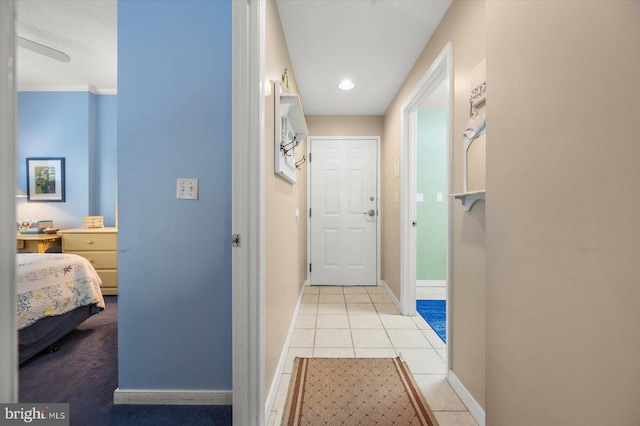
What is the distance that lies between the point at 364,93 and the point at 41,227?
13.6ft

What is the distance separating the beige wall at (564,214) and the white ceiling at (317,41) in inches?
48.8

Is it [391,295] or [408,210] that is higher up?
[408,210]

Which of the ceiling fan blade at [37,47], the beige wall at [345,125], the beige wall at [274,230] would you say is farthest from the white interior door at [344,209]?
the ceiling fan blade at [37,47]

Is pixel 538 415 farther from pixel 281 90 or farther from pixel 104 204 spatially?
pixel 104 204

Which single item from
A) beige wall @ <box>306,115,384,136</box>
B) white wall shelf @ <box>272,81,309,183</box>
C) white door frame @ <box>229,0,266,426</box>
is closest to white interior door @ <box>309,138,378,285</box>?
beige wall @ <box>306,115,384,136</box>

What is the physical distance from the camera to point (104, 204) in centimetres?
383

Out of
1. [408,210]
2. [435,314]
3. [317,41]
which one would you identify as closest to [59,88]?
[317,41]

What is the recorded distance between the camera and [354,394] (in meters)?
1.66

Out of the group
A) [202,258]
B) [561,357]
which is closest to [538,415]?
[561,357]

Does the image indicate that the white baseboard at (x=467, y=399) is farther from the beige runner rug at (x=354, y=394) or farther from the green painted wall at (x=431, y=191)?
the green painted wall at (x=431, y=191)

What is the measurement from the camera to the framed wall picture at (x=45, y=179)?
362 cm

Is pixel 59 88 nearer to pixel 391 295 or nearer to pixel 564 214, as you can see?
pixel 391 295

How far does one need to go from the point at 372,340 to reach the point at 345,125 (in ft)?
9.21

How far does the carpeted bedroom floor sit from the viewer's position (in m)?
1.48
